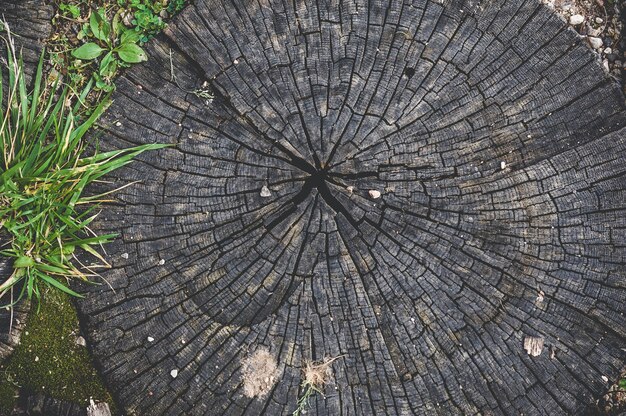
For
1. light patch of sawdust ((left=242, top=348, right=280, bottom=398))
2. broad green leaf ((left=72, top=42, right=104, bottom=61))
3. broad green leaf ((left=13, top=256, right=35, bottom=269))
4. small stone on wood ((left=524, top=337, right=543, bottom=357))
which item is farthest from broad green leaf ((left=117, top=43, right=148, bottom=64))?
small stone on wood ((left=524, top=337, right=543, bottom=357))

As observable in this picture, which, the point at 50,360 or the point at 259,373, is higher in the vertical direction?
the point at 50,360

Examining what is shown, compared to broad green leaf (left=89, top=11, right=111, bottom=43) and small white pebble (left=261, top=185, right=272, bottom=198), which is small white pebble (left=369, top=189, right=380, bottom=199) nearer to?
small white pebble (left=261, top=185, right=272, bottom=198)

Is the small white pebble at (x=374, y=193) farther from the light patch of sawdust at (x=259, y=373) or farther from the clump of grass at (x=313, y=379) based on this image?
the light patch of sawdust at (x=259, y=373)

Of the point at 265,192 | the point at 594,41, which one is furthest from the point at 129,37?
the point at 594,41

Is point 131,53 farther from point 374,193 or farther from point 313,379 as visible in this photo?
point 313,379

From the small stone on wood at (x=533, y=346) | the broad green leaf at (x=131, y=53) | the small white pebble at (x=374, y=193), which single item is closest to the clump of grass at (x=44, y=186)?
the broad green leaf at (x=131, y=53)

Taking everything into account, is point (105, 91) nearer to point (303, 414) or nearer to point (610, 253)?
point (303, 414)

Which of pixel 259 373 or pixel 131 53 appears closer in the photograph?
pixel 259 373
